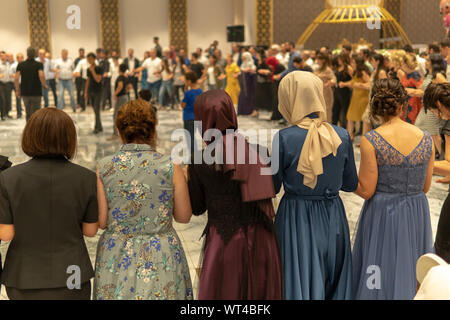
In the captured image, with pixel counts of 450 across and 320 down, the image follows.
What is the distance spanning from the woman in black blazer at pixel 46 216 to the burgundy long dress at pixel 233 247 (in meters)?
0.49

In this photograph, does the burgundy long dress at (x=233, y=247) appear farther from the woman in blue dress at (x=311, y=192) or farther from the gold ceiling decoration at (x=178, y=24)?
the gold ceiling decoration at (x=178, y=24)

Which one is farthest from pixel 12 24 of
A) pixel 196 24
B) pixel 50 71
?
pixel 50 71

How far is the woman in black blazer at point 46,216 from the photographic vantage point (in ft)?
7.53

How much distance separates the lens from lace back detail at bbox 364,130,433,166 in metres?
2.93

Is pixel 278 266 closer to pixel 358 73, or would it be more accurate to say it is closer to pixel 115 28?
pixel 358 73

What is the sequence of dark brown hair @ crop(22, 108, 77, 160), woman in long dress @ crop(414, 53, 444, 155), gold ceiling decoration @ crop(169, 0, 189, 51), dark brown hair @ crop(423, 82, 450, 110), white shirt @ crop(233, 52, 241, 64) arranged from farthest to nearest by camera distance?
gold ceiling decoration @ crop(169, 0, 189, 51), white shirt @ crop(233, 52, 241, 64), woman in long dress @ crop(414, 53, 444, 155), dark brown hair @ crop(423, 82, 450, 110), dark brown hair @ crop(22, 108, 77, 160)

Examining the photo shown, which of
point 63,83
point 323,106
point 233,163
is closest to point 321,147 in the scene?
point 323,106

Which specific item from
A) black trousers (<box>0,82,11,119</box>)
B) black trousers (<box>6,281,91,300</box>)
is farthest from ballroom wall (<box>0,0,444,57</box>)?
black trousers (<box>6,281,91,300</box>)

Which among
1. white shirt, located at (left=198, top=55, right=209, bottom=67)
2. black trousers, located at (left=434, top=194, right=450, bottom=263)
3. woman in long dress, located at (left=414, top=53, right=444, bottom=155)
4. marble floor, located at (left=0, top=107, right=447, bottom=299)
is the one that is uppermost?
white shirt, located at (left=198, top=55, right=209, bottom=67)

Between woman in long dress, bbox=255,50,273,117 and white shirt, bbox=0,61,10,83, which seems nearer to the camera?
white shirt, bbox=0,61,10,83

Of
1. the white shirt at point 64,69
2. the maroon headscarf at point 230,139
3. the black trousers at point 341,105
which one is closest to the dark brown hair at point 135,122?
the maroon headscarf at point 230,139

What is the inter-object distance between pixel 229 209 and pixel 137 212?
0.40 metres

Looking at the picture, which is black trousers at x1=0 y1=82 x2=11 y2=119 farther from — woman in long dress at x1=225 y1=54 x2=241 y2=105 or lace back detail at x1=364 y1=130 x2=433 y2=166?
lace back detail at x1=364 y1=130 x2=433 y2=166
